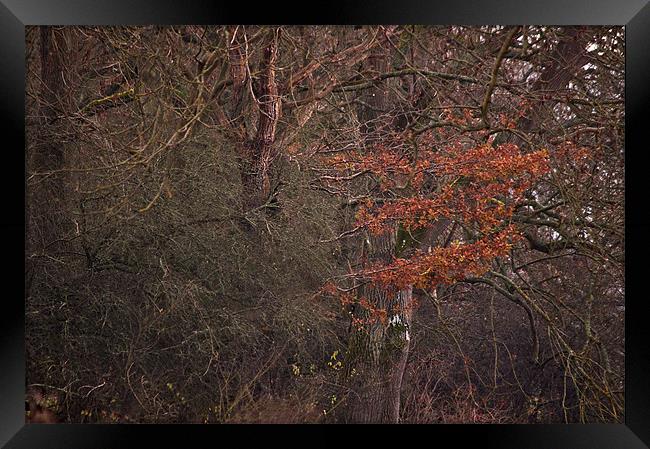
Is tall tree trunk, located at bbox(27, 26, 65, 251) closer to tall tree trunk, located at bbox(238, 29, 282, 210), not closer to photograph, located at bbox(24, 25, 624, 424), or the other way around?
photograph, located at bbox(24, 25, 624, 424)

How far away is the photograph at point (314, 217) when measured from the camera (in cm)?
447

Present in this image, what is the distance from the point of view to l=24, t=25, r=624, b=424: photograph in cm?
447

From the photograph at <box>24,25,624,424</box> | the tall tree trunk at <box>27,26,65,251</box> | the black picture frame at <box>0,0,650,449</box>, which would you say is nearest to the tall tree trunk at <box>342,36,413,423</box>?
the photograph at <box>24,25,624,424</box>

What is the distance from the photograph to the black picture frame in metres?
0.73

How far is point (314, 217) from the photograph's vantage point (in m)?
4.64

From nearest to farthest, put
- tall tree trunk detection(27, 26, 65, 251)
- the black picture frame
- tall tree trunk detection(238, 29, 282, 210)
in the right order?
the black picture frame, tall tree trunk detection(27, 26, 65, 251), tall tree trunk detection(238, 29, 282, 210)
